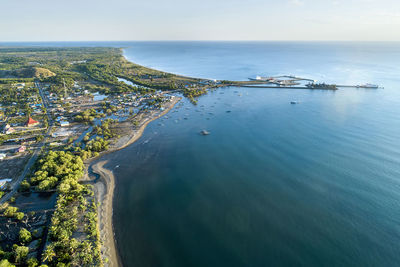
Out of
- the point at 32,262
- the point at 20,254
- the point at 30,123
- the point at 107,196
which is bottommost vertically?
the point at 107,196

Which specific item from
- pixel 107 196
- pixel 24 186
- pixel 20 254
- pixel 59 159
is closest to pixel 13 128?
pixel 59 159

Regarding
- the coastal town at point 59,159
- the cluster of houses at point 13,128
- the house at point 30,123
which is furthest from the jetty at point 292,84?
the cluster of houses at point 13,128

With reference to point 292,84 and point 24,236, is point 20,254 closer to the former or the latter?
point 24,236

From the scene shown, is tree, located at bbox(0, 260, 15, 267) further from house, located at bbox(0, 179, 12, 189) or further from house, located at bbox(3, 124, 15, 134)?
house, located at bbox(3, 124, 15, 134)

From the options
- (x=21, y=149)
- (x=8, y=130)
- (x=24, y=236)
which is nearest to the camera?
(x=24, y=236)

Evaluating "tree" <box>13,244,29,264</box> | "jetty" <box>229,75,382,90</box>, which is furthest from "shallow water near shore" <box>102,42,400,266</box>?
"jetty" <box>229,75,382,90</box>

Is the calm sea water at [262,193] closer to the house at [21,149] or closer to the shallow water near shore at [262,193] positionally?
the shallow water near shore at [262,193]
